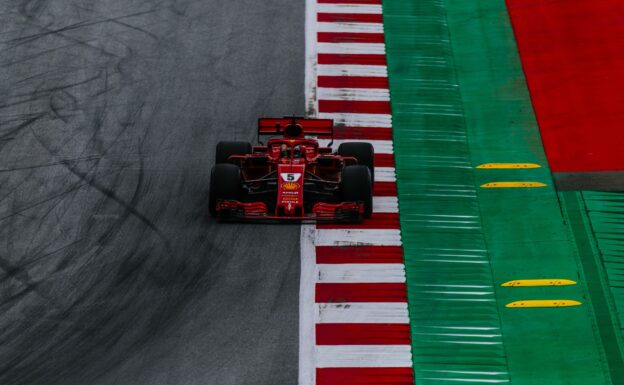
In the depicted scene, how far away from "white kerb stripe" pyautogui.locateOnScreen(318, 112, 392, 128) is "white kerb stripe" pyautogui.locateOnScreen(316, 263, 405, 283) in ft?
13.2

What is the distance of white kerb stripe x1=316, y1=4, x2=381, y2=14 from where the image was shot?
75.5 ft

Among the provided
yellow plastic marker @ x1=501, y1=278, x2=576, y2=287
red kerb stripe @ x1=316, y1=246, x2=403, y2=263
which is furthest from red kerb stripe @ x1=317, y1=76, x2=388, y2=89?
yellow plastic marker @ x1=501, y1=278, x2=576, y2=287

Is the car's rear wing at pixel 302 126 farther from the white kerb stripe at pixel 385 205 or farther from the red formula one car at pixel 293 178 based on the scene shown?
the white kerb stripe at pixel 385 205

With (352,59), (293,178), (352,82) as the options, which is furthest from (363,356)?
(352,59)

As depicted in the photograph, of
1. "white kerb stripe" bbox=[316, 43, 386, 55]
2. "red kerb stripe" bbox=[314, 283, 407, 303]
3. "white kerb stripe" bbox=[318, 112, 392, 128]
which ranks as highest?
"white kerb stripe" bbox=[316, 43, 386, 55]

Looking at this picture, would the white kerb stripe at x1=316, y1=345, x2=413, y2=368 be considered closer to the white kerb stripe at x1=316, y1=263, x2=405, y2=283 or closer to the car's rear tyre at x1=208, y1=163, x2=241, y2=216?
the white kerb stripe at x1=316, y1=263, x2=405, y2=283

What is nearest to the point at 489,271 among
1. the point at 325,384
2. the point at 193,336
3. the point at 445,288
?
the point at 445,288

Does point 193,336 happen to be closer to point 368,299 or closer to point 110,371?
point 110,371

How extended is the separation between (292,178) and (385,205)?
2179 millimetres

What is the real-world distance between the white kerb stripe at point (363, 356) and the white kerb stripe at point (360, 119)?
5.91m

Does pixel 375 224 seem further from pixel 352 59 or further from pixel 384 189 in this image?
pixel 352 59

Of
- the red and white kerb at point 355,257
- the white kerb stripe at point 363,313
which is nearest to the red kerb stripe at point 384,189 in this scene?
the red and white kerb at point 355,257

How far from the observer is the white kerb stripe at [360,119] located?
19984mm

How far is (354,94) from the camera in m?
20.7
